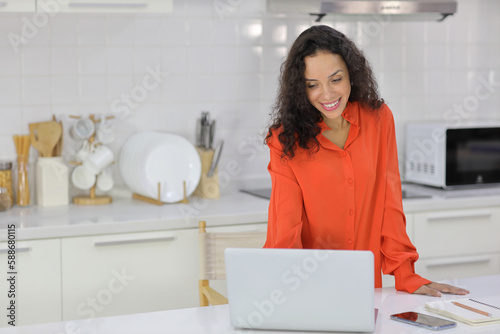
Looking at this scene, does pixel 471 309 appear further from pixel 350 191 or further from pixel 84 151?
pixel 84 151

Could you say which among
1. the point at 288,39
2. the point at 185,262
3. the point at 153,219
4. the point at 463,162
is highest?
the point at 288,39

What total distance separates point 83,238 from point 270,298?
1243mm

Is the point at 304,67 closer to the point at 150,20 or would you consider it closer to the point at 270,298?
the point at 270,298

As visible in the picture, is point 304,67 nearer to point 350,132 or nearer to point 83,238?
point 350,132

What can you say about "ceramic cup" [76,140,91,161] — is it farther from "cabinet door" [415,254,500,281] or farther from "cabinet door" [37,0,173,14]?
"cabinet door" [415,254,500,281]

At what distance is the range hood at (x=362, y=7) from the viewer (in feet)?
9.70

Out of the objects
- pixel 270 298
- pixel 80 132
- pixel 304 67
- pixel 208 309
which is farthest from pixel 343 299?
pixel 80 132

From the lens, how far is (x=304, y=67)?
1.82 metres

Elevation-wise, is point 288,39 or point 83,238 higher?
point 288,39

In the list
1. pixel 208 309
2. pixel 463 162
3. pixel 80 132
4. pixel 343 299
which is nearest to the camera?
pixel 343 299

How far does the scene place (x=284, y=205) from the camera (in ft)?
6.05

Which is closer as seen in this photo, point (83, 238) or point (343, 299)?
point (343, 299)

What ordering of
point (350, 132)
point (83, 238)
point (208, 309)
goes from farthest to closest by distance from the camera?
point (83, 238), point (350, 132), point (208, 309)

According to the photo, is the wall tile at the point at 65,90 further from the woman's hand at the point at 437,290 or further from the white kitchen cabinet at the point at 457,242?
the woman's hand at the point at 437,290
